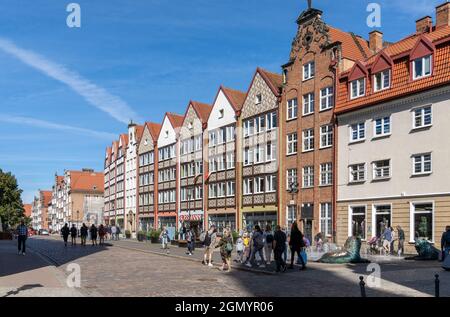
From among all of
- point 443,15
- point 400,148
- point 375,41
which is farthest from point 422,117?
point 375,41

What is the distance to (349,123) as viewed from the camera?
36906 millimetres

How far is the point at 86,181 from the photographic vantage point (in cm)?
12525

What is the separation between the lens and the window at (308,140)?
40656mm

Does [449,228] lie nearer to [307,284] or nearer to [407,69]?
[307,284]

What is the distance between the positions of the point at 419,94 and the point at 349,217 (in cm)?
940

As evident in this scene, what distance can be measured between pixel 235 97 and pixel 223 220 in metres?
11.9

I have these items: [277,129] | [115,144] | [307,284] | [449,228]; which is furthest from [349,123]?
[115,144]

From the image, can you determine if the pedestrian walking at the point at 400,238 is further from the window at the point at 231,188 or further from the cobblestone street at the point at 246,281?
the window at the point at 231,188

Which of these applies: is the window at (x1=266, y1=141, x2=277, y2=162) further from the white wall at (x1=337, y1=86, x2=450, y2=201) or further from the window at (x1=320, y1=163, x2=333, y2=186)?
the white wall at (x1=337, y1=86, x2=450, y2=201)

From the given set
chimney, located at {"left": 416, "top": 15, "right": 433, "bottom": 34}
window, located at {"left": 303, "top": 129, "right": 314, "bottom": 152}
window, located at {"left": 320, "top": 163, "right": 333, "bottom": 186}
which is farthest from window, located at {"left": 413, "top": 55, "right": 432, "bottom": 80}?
window, located at {"left": 303, "top": 129, "right": 314, "bottom": 152}

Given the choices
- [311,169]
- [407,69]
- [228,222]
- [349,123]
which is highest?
[407,69]

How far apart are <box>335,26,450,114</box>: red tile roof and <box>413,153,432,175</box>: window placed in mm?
3707

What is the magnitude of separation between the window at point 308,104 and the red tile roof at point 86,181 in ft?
292

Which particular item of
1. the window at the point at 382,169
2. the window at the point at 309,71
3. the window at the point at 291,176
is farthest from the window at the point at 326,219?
the window at the point at 309,71
